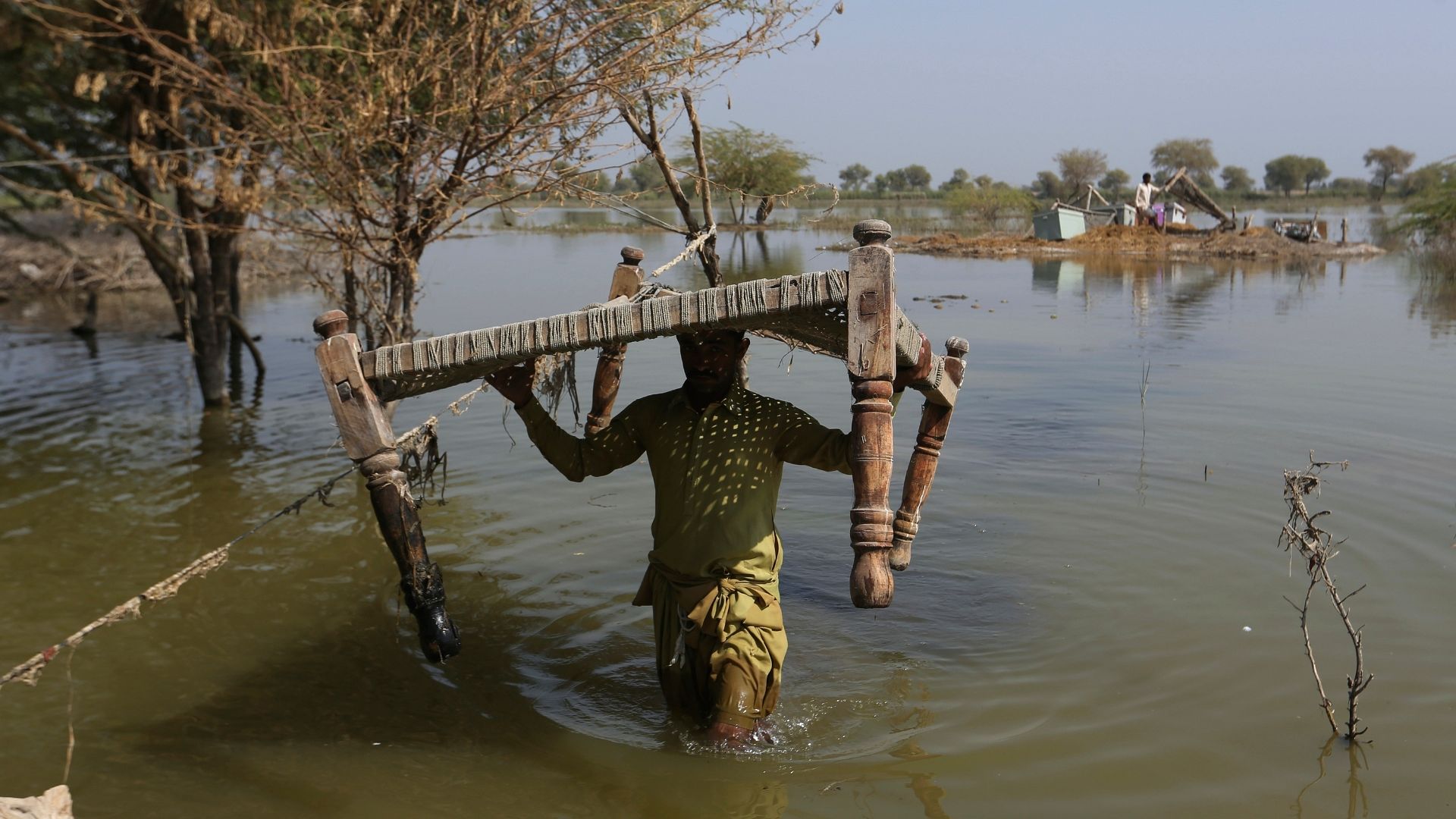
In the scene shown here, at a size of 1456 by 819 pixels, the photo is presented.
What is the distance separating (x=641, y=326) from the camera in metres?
3.23

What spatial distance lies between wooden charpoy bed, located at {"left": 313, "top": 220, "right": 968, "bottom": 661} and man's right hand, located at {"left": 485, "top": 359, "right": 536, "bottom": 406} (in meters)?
0.06

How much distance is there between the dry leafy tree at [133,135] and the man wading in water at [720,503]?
169 inches

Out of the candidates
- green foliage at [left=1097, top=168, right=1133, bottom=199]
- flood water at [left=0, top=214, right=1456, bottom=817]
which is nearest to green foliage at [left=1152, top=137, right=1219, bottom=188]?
green foliage at [left=1097, top=168, right=1133, bottom=199]

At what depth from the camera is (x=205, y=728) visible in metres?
4.23

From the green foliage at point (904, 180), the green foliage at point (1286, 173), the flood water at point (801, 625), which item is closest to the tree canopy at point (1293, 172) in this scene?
the green foliage at point (1286, 173)

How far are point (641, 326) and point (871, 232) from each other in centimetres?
70

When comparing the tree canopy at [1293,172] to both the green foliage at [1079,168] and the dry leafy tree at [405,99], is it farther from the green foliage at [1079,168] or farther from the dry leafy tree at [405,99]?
the dry leafy tree at [405,99]

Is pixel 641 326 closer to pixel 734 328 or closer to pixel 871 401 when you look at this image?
pixel 734 328

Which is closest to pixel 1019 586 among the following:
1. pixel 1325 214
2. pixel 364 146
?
pixel 364 146

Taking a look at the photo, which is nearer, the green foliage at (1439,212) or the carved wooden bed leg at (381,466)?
the carved wooden bed leg at (381,466)

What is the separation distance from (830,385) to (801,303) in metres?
8.13

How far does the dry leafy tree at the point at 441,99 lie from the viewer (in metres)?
6.56

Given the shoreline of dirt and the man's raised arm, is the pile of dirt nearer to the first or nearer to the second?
the shoreline of dirt

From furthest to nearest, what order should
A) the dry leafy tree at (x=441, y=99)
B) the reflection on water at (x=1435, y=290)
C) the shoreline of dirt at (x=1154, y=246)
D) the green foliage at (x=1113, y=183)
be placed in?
1. the green foliage at (x=1113, y=183)
2. the shoreline of dirt at (x=1154, y=246)
3. the reflection on water at (x=1435, y=290)
4. the dry leafy tree at (x=441, y=99)
